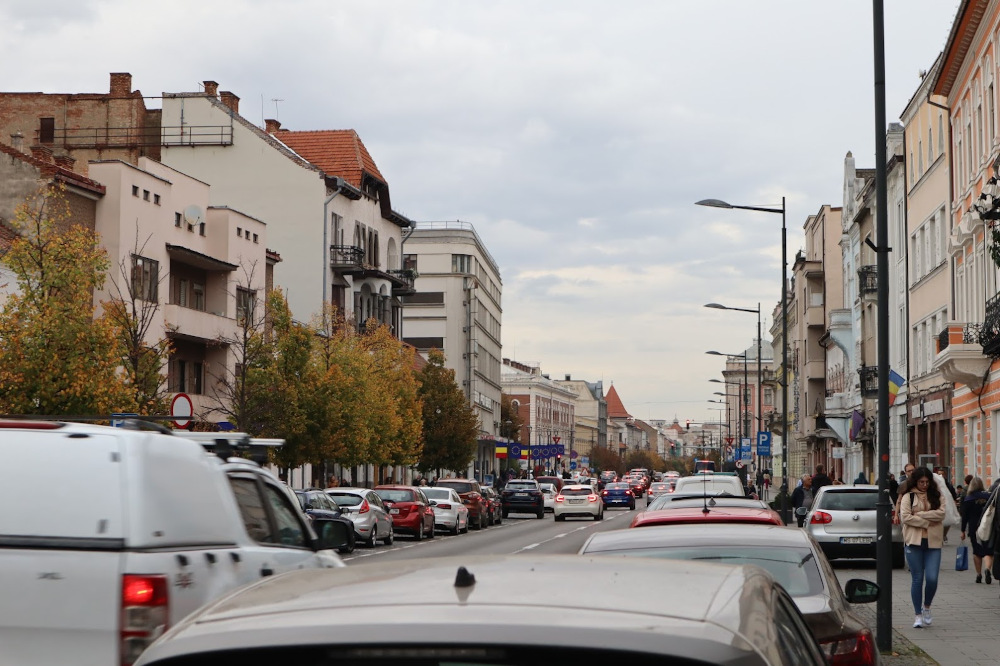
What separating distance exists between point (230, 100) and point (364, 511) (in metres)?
34.7

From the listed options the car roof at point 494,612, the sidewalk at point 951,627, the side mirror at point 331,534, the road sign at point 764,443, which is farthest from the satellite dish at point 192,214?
the car roof at point 494,612

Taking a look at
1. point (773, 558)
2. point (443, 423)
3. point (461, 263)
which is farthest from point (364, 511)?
point (461, 263)

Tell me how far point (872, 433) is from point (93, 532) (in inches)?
2351

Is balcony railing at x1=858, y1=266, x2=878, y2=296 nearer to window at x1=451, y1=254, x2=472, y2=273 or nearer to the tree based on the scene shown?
Answer: the tree

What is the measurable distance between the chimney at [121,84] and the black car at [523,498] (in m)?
23.2

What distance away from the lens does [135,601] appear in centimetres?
711

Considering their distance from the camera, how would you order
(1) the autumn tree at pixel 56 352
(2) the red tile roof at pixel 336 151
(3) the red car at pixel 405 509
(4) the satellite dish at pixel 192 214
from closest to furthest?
(1) the autumn tree at pixel 56 352, (3) the red car at pixel 405 509, (4) the satellite dish at pixel 192 214, (2) the red tile roof at pixel 336 151

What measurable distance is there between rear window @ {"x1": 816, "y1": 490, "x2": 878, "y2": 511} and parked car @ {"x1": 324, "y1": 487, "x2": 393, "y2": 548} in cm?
1153

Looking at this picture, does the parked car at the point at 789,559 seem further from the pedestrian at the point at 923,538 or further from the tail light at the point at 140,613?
the pedestrian at the point at 923,538

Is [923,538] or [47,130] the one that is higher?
[47,130]

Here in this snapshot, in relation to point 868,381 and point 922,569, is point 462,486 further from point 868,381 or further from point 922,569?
point 922,569

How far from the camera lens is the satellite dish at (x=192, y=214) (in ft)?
160

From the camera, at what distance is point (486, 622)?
9.10 feet

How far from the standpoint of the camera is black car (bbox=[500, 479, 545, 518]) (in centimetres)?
6288
